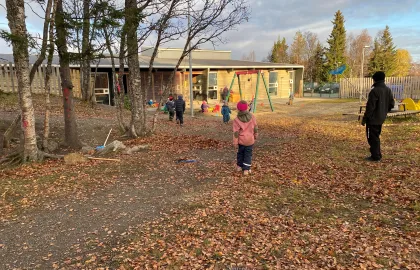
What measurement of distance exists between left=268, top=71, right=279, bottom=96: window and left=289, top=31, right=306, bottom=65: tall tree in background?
3460 centimetres

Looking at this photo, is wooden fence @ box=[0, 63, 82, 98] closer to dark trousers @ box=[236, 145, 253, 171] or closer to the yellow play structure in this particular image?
dark trousers @ box=[236, 145, 253, 171]

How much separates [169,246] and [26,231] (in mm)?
2056

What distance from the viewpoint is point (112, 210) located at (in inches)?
188

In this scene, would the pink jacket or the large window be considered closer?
the pink jacket

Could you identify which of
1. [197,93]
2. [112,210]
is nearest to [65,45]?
[112,210]

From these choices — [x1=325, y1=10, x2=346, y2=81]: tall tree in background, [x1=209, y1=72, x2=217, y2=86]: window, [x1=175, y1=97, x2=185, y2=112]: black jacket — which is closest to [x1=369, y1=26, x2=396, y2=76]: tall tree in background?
[x1=325, y1=10, x2=346, y2=81]: tall tree in background

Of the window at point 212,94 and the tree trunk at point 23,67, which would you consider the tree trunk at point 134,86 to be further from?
the window at point 212,94

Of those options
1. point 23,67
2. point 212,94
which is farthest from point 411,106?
point 212,94

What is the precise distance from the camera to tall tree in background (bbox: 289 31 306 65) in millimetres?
62781

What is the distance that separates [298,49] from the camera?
62.8m

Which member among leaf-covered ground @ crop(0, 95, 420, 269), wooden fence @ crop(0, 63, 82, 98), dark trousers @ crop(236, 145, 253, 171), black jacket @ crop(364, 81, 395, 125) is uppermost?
wooden fence @ crop(0, 63, 82, 98)

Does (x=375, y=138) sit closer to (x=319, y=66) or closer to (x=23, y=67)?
(x=23, y=67)

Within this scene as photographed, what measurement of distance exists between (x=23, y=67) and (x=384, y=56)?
49.7 metres

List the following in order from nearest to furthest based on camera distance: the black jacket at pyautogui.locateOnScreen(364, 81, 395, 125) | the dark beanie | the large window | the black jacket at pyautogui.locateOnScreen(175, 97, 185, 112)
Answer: the black jacket at pyautogui.locateOnScreen(364, 81, 395, 125)
the dark beanie
the black jacket at pyautogui.locateOnScreen(175, 97, 185, 112)
the large window
